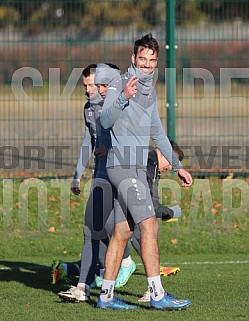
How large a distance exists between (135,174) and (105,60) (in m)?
6.39

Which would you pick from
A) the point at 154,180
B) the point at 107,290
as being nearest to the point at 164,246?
the point at 154,180

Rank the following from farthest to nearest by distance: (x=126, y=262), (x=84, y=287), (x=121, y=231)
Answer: (x=126, y=262), (x=84, y=287), (x=121, y=231)

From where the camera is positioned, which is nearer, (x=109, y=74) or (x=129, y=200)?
(x=129, y=200)

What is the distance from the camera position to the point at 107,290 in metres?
8.21

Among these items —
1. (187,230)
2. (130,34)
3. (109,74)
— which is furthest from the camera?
(130,34)

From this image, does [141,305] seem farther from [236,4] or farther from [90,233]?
[236,4]

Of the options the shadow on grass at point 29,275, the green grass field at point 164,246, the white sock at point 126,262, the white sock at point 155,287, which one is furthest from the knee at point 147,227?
the white sock at point 126,262

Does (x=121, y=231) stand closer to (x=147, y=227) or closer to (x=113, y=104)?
(x=147, y=227)

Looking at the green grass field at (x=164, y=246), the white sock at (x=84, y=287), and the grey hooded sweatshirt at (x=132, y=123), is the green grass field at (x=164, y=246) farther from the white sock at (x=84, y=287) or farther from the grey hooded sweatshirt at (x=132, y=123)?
the grey hooded sweatshirt at (x=132, y=123)

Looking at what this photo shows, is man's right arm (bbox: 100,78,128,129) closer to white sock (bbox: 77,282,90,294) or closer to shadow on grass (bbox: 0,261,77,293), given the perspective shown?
white sock (bbox: 77,282,90,294)

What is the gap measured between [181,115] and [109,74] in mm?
5689

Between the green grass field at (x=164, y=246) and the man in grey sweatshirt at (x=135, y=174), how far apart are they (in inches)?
18.6

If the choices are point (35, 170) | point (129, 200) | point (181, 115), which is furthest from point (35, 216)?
point (129, 200)

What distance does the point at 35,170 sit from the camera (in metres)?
14.5
